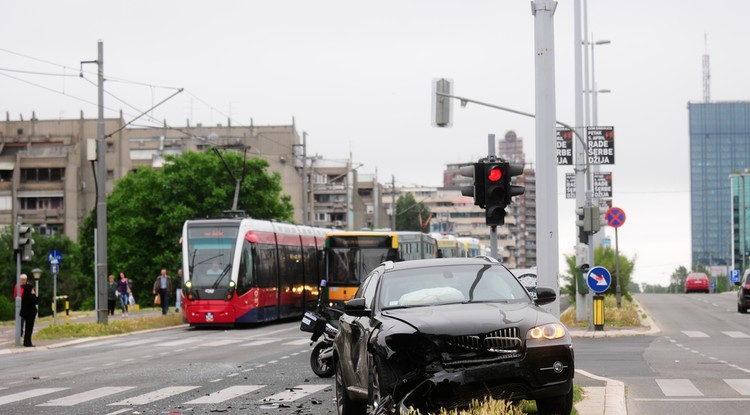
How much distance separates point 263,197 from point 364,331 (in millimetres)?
78958

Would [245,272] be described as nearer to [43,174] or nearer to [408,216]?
[43,174]

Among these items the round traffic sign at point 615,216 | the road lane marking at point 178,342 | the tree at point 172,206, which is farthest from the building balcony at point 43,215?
the round traffic sign at point 615,216

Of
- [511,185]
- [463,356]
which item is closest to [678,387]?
[511,185]

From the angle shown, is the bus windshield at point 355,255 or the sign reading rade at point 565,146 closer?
the sign reading rade at point 565,146

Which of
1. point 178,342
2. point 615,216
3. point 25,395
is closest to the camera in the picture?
point 25,395

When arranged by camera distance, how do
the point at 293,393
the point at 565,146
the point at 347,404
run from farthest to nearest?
the point at 565,146 → the point at 293,393 → the point at 347,404

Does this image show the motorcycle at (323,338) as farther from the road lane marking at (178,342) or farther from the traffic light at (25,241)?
the traffic light at (25,241)

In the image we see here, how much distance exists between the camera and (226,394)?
54.7 ft

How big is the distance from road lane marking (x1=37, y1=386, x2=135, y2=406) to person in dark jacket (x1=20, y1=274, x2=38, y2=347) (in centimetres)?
1507

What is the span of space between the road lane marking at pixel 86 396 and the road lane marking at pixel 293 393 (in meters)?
2.32

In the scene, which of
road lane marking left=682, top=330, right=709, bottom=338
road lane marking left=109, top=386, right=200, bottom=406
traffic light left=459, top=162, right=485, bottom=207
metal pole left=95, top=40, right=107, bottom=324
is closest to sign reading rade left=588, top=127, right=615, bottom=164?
road lane marking left=682, top=330, right=709, bottom=338

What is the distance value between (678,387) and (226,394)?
5.75 metres

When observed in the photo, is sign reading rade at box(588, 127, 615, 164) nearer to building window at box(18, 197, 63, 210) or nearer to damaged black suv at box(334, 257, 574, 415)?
damaged black suv at box(334, 257, 574, 415)

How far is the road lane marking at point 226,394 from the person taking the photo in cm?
1571
